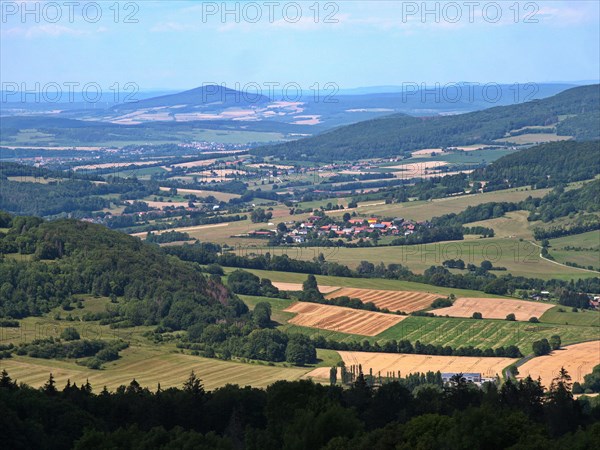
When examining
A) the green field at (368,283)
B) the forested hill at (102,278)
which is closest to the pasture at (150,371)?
the forested hill at (102,278)

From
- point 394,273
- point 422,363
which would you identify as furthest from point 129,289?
point 394,273

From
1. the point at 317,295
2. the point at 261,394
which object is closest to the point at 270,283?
the point at 317,295

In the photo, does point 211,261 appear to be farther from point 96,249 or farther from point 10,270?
point 10,270

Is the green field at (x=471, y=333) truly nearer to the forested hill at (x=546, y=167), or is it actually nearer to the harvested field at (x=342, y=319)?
the harvested field at (x=342, y=319)

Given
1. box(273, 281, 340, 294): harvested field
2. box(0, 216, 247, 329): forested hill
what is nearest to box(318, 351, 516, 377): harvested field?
box(0, 216, 247, 329): forested hill

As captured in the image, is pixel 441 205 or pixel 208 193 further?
pixel 208 193

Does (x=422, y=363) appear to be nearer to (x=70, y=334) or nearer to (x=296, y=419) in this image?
(x=70, y=334)
